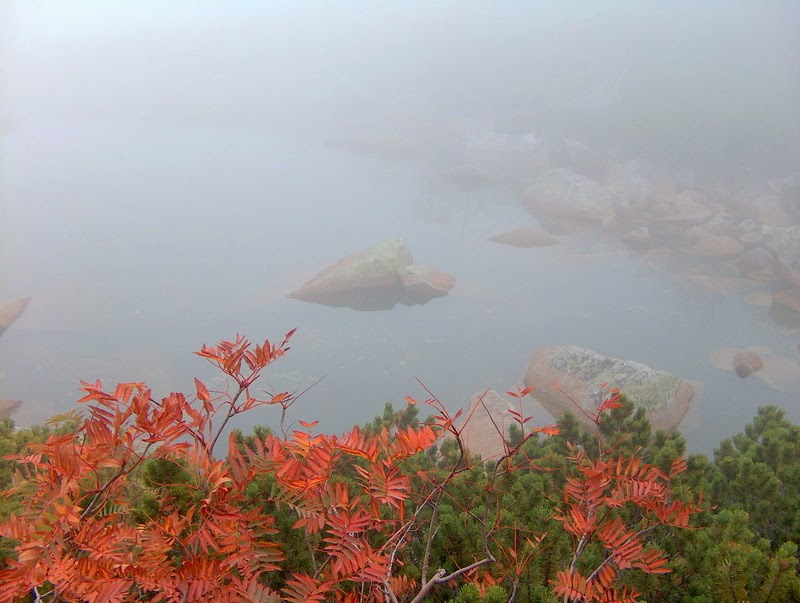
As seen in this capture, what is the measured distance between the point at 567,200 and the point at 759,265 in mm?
3638

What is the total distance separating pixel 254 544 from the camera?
99 cm

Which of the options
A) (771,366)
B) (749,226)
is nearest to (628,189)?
(749,226)

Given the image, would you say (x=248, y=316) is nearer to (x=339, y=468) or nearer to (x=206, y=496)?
Answer: (x=339, y=468)

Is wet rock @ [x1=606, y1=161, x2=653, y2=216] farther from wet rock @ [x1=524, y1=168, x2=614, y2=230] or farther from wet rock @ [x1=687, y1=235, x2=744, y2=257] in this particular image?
wet rock @ [x1=687, y1=235, x2=744, y2=257]

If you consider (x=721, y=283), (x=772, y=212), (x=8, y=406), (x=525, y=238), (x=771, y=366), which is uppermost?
(x=772, y=212)

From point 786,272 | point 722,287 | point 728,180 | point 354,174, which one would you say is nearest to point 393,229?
point 354,174

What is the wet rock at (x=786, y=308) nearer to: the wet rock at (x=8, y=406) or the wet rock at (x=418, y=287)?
the wet rock at (x=418, y=287)

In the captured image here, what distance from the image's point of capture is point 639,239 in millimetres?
10125

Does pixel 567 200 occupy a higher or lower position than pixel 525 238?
higher

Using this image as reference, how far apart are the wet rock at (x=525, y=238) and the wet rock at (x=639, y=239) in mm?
1190

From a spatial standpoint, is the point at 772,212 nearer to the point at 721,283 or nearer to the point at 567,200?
the point at 721,283

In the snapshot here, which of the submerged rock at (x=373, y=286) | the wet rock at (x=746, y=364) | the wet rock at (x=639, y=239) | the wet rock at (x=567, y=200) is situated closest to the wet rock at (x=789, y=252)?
the wet rock at (x=639, y=239)

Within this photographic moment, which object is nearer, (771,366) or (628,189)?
(771,366)

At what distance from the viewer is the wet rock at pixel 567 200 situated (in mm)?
11211
